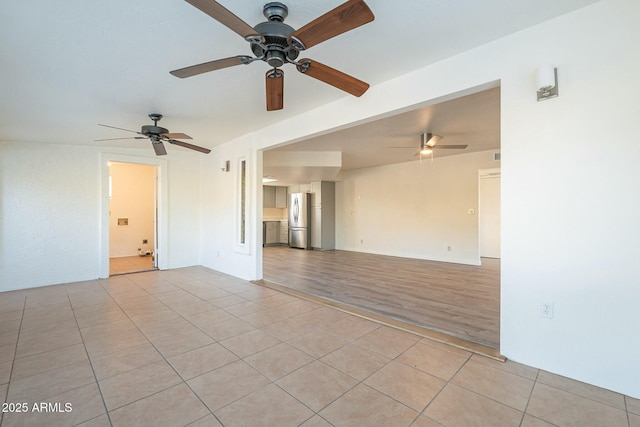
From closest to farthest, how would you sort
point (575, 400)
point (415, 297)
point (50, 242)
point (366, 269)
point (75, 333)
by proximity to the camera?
point (575, 400) < point (75, 333) < point (415, 297) < point (50, 242) < point (366, 269)

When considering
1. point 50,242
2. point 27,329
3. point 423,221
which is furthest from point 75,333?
point 423,221

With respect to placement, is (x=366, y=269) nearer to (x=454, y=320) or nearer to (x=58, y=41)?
(x=454, y=320)

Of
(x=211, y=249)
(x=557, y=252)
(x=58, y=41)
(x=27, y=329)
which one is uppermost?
(x=58, y=41)

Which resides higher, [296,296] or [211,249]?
[211,249]

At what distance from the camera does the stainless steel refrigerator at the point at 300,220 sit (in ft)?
29.4

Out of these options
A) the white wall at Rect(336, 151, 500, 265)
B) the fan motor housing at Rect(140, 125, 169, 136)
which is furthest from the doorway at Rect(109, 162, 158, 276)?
the white wall at Rect(336, 151, 500, 265)

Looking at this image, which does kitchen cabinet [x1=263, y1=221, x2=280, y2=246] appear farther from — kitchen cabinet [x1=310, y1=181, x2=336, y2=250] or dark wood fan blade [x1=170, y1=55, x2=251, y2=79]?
dark wood fan blade [x1=170, y1=55, x2=251, y2=79]

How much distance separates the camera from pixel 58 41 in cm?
202

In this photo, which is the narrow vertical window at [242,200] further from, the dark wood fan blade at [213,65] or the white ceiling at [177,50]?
the dark wood fan blade at [213,65]

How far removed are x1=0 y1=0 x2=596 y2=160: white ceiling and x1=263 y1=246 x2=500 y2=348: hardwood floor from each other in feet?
7.96

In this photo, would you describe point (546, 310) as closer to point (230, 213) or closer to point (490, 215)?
point (230, 213)

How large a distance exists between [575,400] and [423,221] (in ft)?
17.7

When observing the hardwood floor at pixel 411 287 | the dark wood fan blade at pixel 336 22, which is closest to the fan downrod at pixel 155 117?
the dark wood fan blade at pixel 336 22

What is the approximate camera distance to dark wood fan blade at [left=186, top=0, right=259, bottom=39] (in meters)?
1.29
